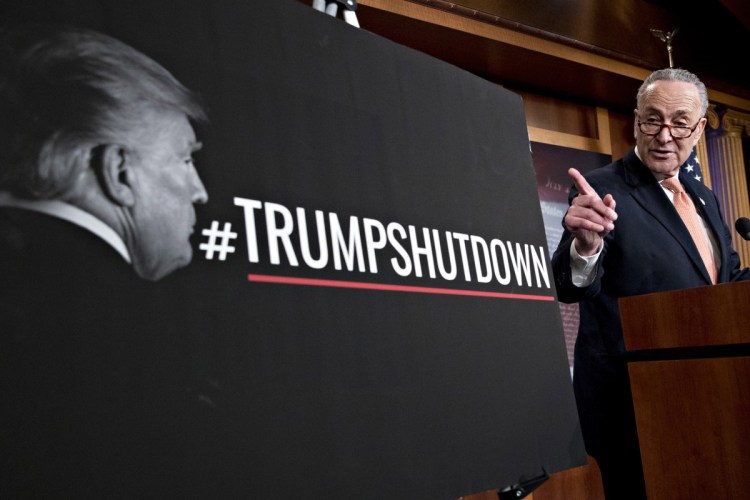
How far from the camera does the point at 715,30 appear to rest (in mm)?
4445

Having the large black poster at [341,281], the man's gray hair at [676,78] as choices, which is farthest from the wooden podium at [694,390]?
the man's gray hair at [676,78]

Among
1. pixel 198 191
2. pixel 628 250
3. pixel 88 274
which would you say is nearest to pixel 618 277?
pixel 628 250

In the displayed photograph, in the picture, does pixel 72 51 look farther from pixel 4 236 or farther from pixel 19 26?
pixel 4 236

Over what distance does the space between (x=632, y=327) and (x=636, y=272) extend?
0.97 ft

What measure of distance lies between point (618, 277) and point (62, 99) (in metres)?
1.48

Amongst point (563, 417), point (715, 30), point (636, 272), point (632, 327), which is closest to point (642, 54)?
point (715, 30)

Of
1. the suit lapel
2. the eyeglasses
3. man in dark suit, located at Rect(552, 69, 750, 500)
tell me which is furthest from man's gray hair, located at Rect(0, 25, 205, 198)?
the eyeglasses

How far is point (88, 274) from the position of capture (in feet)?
1.99

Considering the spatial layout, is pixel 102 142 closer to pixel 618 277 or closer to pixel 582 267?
pixel 582 267

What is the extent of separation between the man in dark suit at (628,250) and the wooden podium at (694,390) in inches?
7.5

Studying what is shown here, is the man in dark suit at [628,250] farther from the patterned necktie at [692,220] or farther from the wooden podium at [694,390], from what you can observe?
the wooden podium at [694,390]

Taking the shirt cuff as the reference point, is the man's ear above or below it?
above

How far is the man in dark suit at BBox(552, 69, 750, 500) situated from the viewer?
1.63 metres

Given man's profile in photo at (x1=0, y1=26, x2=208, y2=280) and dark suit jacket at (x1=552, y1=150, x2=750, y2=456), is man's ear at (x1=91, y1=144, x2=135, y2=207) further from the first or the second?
dark suit jacket at (x1=552, y1=150, x2=750, y2=456)
